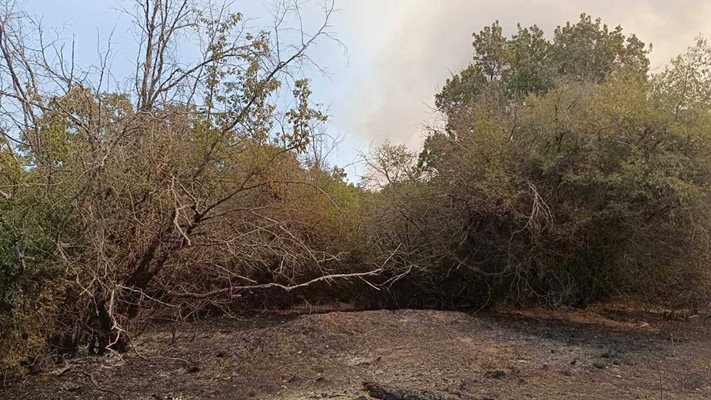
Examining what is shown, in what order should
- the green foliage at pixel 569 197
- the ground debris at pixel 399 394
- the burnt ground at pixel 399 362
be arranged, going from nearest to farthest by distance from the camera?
the ground debris at pixel 399 394
the burnt ground at pixel 399 362
the green foliage at pixel 569 197

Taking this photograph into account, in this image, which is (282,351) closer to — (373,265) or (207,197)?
(207,197)

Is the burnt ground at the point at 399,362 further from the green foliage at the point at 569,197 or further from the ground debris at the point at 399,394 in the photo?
the green foliage at the point at 569,197

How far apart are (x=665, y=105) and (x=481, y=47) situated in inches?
584

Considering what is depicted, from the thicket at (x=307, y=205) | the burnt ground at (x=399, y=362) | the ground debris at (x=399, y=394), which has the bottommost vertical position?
the ground debris at (x=399, y=394)

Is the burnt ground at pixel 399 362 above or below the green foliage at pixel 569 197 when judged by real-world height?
below

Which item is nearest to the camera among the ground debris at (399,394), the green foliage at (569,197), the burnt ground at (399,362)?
the ground debris at (399,394)

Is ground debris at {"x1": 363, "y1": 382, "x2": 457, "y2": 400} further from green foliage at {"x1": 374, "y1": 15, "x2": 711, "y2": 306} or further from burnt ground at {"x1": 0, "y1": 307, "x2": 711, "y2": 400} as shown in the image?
green foliage at {"x1": 374, "y1": 15, "x2": 711, "y2": 306}

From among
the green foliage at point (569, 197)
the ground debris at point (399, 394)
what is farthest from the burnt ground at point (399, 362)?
the green foliage at point (569, 197)

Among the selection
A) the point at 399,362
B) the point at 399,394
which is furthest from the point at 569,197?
the point at 399,394

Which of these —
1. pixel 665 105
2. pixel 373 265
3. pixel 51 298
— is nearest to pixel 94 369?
pixel 51 298

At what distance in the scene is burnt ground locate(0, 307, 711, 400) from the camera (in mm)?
6121

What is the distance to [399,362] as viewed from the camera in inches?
281

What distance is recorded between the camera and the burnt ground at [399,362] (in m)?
6.12

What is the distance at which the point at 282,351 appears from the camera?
7.68 metres
